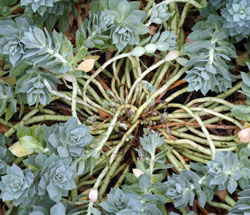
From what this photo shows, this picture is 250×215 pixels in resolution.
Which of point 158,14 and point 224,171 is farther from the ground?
point 158,14

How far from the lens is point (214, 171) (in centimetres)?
126

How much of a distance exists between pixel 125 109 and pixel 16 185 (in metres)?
0.54

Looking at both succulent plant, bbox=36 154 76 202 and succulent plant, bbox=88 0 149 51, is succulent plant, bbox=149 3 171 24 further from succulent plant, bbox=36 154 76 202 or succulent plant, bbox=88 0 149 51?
succulent plant, bbox=36 154 76 202

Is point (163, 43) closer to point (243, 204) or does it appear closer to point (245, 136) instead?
point (245, 136)

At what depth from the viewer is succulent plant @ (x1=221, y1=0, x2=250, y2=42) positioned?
49.9 inches

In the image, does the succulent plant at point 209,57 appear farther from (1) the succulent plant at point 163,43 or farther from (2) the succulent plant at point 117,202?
(2) the succulent plant at point 117,202

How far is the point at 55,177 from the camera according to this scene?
1.21 metres

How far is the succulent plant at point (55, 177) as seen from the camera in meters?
1.19

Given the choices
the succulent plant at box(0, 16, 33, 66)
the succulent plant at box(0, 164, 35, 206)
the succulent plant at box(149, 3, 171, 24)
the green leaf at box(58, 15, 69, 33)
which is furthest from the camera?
the green leaf at box(58, 15, 69, 33)

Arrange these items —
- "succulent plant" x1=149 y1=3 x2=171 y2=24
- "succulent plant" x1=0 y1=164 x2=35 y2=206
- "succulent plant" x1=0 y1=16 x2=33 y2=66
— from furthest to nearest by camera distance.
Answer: "succulent plant" x1=149 y1=3 x2=171 y2=24
"succulent plant" x1=0 y1=16 x2=33 y2=66
"succulent plant" x1=0 y1=164 x2=35 y2=206

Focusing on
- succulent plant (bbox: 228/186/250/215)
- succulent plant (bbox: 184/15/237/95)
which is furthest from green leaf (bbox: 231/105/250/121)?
succulent plant (bbox: 228/186/250/215)

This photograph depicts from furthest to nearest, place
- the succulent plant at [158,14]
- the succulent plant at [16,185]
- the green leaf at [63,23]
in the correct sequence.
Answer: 1. the green leaf at [63,23]
2. the succulent plant at [158,14]
3. the succulent plant at [16,185]

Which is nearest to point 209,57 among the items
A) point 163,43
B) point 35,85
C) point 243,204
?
point 163,43

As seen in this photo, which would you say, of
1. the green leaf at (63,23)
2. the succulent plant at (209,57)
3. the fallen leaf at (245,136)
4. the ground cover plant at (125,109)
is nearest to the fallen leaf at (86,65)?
the ground cover plant at (125,109)
